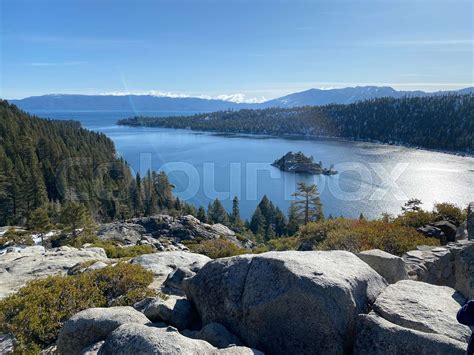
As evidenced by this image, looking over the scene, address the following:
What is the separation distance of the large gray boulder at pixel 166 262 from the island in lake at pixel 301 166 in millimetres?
119305

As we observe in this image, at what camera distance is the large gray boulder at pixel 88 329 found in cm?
733

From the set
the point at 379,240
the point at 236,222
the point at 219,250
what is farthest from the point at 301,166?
the point at 379,240

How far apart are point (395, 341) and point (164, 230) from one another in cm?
5297

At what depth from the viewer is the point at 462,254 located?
30.5ft

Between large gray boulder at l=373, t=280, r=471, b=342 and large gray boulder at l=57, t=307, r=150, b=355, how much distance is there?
5.30 metres

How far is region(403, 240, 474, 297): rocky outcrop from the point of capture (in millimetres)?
8538

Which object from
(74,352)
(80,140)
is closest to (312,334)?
(74,352)

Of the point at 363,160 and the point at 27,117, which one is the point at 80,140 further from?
the point at 363,160

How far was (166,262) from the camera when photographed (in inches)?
640

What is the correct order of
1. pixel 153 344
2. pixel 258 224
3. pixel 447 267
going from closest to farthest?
pixel 153 344
pixel 447 267
pixel 258 224

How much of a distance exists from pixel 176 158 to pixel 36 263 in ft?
460

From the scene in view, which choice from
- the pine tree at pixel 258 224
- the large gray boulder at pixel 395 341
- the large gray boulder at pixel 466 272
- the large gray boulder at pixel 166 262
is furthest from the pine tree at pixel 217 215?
the large gray boulder at pixel 395 341

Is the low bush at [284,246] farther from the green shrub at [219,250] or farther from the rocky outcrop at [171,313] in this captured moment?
the rocky outcrop at [171,313]

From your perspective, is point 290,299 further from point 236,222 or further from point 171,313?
point 236,222
